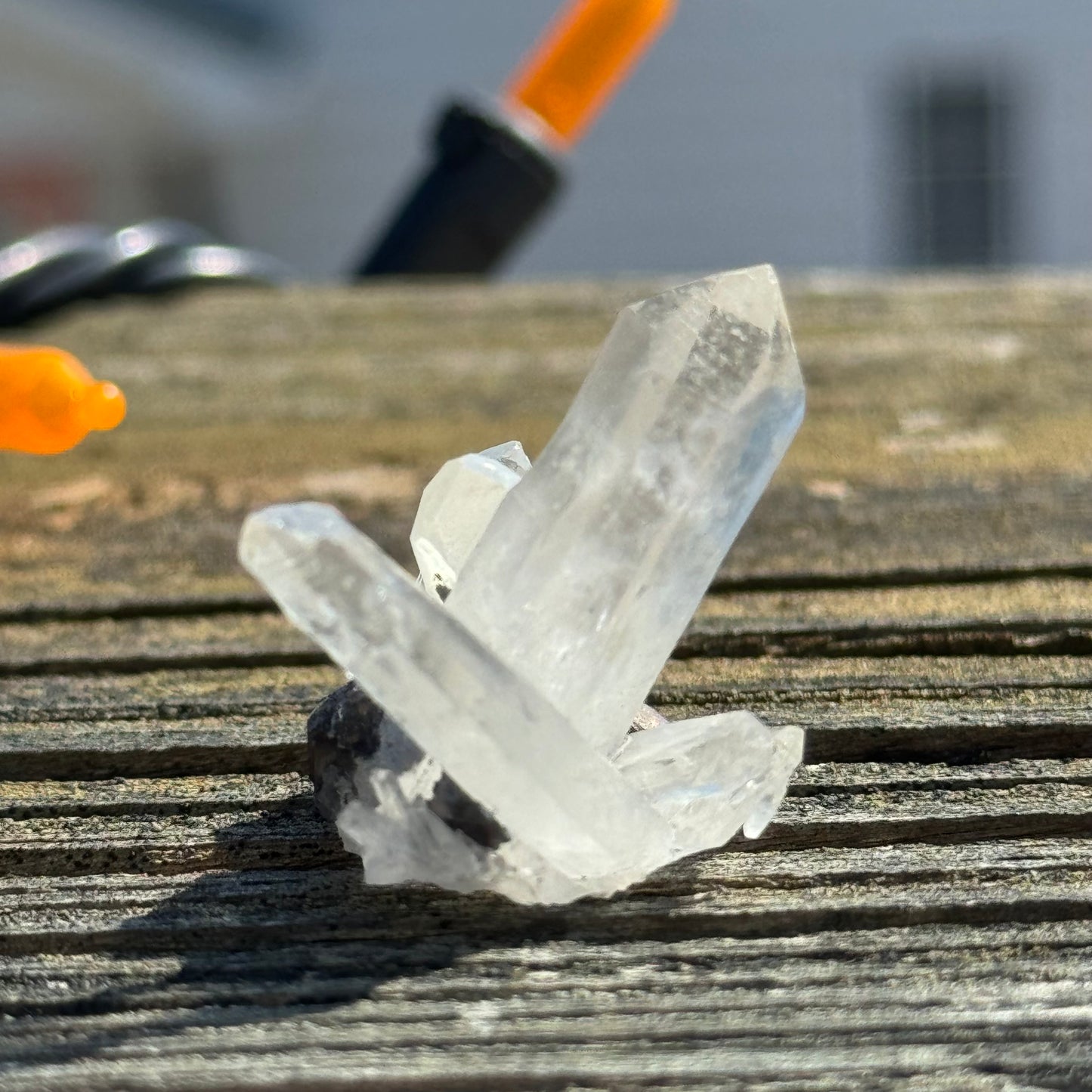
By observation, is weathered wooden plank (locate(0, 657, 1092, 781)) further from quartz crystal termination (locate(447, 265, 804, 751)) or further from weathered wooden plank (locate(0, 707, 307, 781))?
quartz crystal termination (locate(447, 265, 804, 751))

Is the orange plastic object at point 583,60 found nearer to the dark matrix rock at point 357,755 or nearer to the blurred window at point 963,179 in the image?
the dark matrix rock at point 357,755

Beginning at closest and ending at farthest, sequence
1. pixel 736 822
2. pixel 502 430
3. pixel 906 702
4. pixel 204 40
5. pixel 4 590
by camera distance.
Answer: pixel 736 822
pixel 906 702
pixel 4 590
pixel 502 430
pixel 204 40

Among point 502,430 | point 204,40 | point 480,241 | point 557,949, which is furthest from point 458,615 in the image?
point 204,40

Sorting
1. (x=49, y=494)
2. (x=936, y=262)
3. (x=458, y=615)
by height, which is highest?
(x=458, y=615)

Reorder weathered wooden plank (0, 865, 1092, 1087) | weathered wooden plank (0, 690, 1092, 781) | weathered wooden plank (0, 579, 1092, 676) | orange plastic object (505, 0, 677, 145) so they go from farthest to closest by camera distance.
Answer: orange plastic object (505, 0, 677, 145)
weathered wooden plank (0, 579, 1092, 676)
weathered wooden plank (0, 690, 1092, 781)
weathered wooden plank (0, 865, 1092, 1087)

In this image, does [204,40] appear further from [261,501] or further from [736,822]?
[736,822]

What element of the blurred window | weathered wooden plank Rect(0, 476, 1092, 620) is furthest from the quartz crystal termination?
the blurred window
